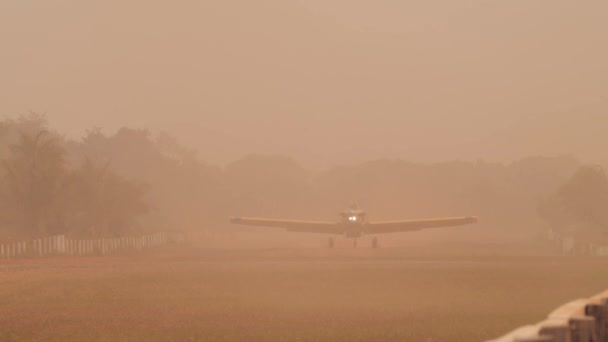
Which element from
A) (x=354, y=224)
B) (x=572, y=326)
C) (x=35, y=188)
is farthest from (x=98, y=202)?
(x=572, y=326)

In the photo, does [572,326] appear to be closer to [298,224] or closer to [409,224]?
[298,224]

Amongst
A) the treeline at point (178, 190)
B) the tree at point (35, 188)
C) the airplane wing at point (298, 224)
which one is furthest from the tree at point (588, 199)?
the tree at point (35, 188)

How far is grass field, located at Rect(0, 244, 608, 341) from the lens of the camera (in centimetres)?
2070

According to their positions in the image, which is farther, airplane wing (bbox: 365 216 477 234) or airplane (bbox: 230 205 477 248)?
airplane wing (bbox: 365 216 477 234)

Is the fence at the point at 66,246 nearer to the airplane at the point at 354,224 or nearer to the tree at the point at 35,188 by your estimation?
the tree at the point at 35,188

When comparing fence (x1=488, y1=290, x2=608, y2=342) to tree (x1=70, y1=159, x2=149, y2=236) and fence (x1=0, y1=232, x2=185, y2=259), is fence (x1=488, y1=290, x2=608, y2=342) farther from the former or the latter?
tree (x1=70, y1=159, x2=149, y2=236)

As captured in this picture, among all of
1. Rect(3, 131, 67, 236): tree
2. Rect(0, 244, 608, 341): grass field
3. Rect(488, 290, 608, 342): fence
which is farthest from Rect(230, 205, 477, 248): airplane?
Rect(488, 290, 608, 342): fence

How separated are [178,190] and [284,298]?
95218 mm

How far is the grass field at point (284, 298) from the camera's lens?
67.9 ft

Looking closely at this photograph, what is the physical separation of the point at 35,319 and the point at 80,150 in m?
104

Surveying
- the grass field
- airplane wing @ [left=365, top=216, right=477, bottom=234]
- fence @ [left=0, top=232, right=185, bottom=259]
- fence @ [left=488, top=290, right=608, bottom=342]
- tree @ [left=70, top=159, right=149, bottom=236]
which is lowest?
the grass field

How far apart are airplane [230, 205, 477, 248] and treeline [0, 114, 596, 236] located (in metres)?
12.0

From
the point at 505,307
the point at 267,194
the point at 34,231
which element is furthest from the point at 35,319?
the point at 267,194

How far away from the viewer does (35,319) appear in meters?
23.1
